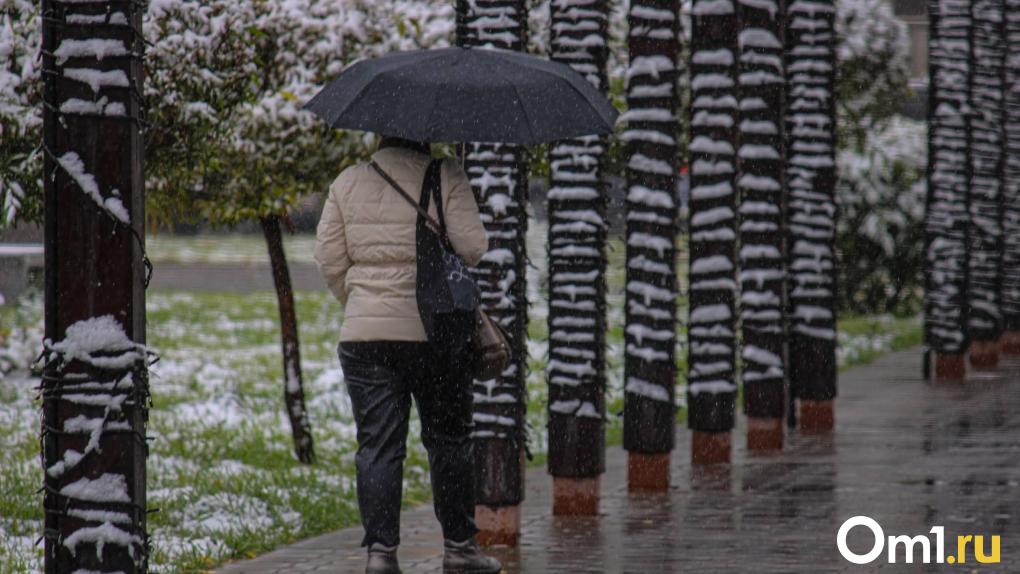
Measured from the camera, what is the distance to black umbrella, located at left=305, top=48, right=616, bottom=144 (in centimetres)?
698

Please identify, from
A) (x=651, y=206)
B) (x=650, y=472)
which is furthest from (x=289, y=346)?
(x=651, y=206)

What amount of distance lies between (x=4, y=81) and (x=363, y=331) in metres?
2.40

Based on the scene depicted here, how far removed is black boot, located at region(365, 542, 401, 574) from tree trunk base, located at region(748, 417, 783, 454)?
5171 mm

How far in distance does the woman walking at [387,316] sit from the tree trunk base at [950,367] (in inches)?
424

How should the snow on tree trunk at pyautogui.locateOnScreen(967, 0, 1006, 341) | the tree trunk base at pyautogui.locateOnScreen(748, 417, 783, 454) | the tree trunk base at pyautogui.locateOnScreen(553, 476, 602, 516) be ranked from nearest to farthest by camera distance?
the tree trunk base at pyautogui.locateOnScreen(553, 476, 602, 516) < the tree trunk base at pyautogui.locateOnScreen(748, 417, 783, 454) < the snow on tree trunk at pyautogui.locateOnScreen(967, 0, 1006, 341)

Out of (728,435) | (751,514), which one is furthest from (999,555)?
(728,435)

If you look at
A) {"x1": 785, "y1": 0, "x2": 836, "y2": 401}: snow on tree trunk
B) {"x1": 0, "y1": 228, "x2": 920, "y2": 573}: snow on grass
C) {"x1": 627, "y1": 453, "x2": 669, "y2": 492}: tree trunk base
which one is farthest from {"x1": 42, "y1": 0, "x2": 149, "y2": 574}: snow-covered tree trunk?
{"x1": 785, "y1": 0, "x2": 836, "y2": 401}: snow on tree trunk

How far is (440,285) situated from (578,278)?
233 centimetres

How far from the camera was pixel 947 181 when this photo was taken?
1725cm

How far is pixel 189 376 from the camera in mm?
16688

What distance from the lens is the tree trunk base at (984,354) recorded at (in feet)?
61.1

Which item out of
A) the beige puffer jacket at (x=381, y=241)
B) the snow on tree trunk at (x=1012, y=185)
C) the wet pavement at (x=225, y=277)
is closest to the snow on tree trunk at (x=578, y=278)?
the beige puffer jacket at (x=381, y=241)

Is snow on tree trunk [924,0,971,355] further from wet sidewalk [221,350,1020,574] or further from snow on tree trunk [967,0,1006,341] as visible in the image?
wet sidewalk [221,350,1020,574]

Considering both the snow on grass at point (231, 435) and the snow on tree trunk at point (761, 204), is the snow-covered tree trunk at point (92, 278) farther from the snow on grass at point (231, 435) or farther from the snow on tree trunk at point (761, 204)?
the snow on tree trunk at point (761, 204)
